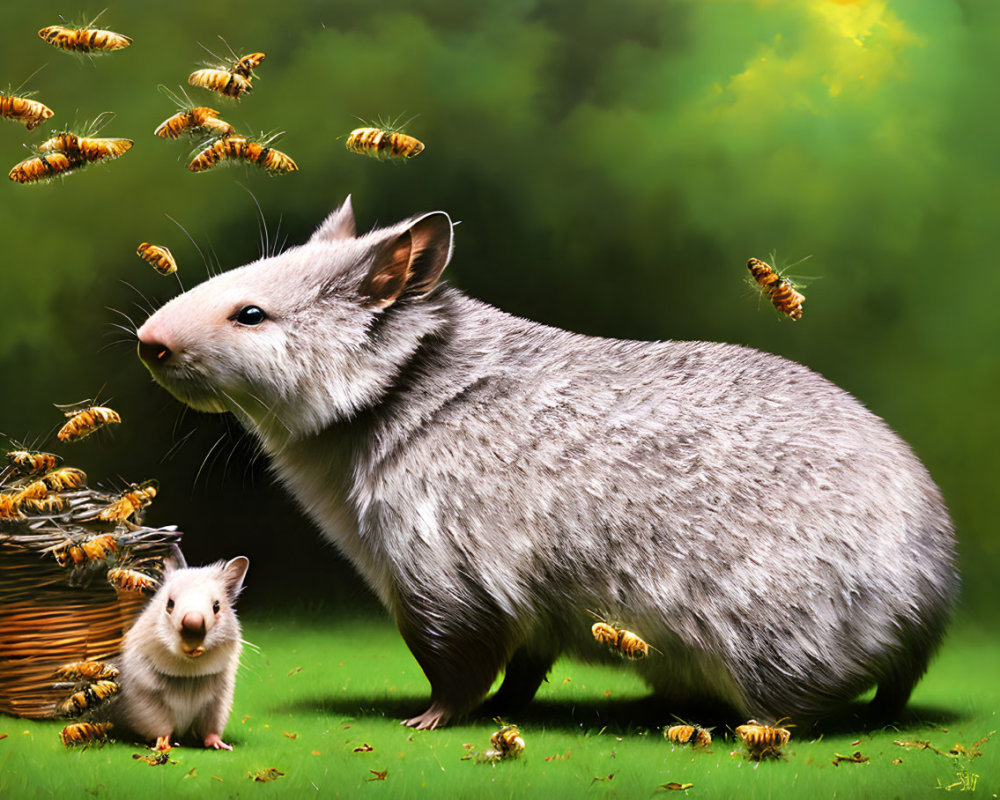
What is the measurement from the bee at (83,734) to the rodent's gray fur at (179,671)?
8cm

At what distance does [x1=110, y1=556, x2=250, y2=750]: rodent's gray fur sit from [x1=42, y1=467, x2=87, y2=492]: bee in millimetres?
642

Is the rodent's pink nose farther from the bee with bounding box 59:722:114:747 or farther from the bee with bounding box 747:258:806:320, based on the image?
the bee with bounding box 747:258:806:320

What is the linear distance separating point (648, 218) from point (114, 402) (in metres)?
2.60

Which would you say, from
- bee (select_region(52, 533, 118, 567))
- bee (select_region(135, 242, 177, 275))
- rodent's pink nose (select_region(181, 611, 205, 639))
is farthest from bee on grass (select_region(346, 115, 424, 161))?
rodent's pink nose (select_region(181, 611, 205, 639))

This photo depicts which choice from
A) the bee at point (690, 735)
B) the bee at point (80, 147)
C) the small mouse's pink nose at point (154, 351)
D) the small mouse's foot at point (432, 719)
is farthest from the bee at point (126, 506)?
the bee at point (690, 735)

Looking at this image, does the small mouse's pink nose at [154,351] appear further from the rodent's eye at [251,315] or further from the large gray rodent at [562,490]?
the rodent's eye at [251,315]

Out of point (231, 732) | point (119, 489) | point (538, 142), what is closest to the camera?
point (231, 732)

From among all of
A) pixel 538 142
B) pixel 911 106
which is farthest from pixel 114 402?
pixel 911 106

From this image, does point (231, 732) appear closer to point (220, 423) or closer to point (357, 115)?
point (220, 423)

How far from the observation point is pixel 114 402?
525 centimetres

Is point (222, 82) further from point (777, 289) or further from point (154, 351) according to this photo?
point (777, 289)

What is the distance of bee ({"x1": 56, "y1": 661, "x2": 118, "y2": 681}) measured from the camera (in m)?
4.08

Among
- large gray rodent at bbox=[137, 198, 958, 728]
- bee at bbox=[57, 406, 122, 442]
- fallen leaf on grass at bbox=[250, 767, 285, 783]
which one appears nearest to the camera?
fallen leaf on grass at bbox=[250, 767, 285, 783]

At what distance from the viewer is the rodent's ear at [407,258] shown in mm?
→ 4250
